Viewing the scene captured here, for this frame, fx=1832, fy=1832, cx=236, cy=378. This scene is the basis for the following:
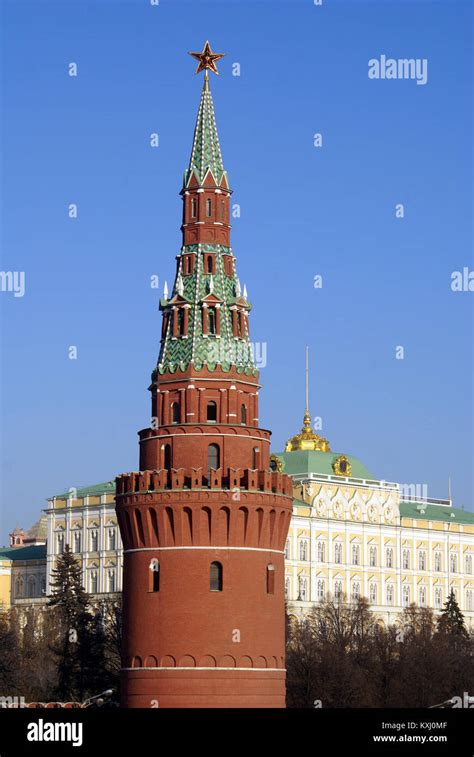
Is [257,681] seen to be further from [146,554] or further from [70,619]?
[70,619]

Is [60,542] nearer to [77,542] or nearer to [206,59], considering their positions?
[77,542]

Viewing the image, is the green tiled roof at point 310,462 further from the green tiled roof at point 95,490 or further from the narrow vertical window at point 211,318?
the narrow vertical window at point 211,318

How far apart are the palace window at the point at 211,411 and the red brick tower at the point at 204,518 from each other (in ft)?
0.16

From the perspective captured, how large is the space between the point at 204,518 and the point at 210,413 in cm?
559

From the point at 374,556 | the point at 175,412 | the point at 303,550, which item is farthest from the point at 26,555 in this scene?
the point at 175,412

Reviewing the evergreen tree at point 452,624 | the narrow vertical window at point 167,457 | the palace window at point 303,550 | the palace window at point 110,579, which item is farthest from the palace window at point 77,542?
the narrow vertical window at point 167,457

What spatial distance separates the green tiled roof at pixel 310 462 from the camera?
18162 cm

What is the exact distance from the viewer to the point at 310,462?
18188 cm

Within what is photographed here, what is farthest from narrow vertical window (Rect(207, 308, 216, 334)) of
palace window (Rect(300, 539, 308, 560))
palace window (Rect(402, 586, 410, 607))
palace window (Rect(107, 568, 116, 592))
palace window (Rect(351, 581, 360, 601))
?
palace window (Rect(402, 586, 410, 607))

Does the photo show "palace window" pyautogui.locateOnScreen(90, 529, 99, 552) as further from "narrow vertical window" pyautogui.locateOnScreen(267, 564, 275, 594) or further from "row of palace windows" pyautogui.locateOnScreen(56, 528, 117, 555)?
"narrow vertical window" pyautogui.locateOnScreen(267, 564, 275, 594)

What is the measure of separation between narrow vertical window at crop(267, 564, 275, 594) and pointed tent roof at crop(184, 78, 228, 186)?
19.5m
